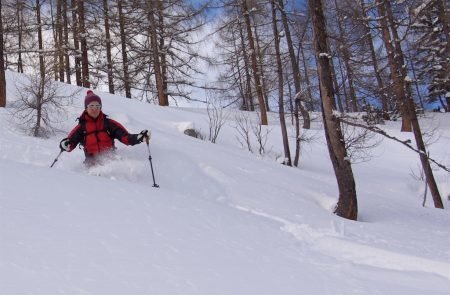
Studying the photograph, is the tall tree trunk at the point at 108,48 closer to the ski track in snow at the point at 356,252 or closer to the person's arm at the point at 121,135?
the person's arm at the point at 121,135

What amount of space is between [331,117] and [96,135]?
380cm

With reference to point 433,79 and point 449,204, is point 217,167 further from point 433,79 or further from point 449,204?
point 433,79

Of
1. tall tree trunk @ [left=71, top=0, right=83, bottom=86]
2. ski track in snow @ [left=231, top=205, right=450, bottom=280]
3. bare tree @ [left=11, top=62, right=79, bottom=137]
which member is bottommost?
ski track in snow @ [left=231, top=205, right=450, bottom=280]

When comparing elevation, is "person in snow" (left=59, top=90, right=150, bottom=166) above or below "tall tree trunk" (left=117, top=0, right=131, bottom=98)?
below

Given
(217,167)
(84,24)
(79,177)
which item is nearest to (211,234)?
(79,177)

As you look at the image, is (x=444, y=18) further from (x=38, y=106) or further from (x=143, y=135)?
(x=38, y=106)

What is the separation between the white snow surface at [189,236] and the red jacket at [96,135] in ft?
1.07

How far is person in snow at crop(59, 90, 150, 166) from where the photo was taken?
7.11 meters

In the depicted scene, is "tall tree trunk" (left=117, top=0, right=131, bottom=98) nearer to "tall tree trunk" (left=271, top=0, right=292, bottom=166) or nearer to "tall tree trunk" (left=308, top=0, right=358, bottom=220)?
"tall tree trunk" (left=271, top=0, right=292, bottom=166)

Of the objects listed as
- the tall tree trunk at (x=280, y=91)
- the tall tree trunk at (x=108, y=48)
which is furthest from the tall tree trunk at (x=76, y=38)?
the tall tree trunk at (x=280, y=91)

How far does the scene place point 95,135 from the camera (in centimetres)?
716

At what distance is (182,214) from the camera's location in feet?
14.2

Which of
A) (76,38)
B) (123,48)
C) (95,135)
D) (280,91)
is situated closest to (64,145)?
(95,135)

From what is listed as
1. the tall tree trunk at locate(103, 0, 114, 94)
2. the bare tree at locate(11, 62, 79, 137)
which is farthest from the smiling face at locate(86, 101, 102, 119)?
the tall tree trunk at locate(103, 0, 114, 94)
